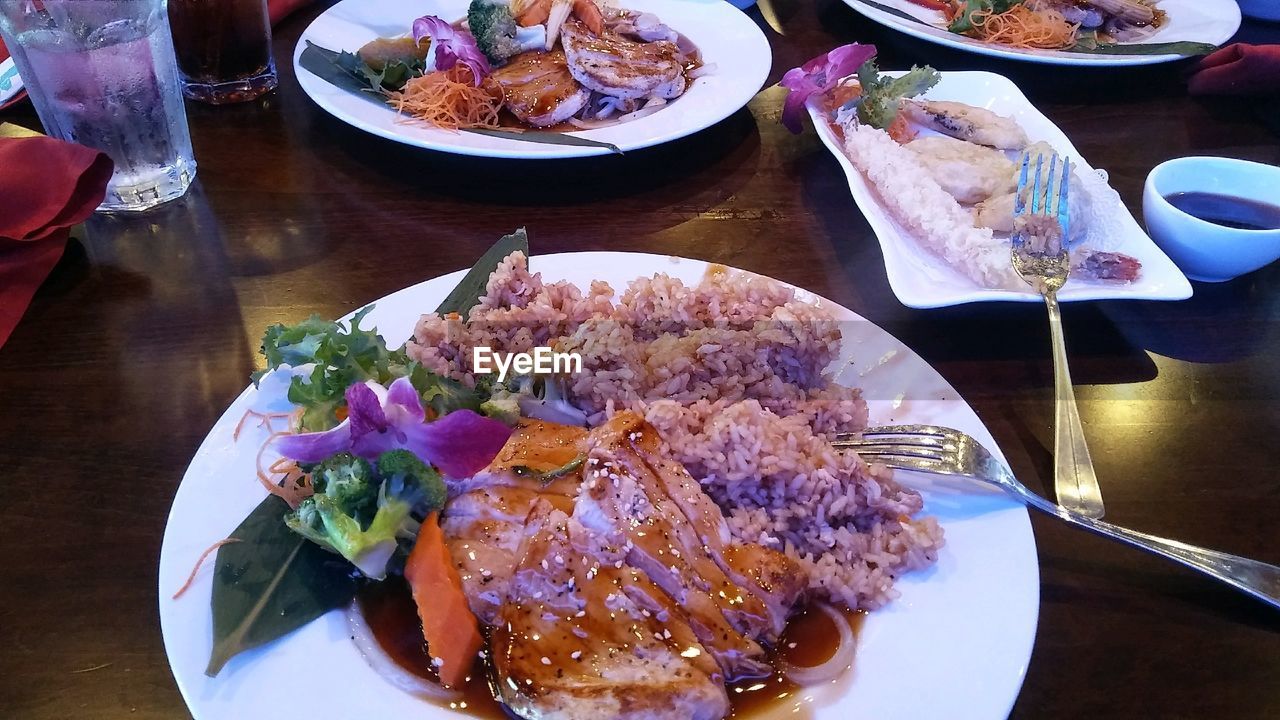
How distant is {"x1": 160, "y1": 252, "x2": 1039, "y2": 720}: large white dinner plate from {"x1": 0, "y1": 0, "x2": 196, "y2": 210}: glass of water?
1.53m

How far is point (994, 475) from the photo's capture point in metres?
1.80

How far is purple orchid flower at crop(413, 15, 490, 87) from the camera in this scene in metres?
3.55

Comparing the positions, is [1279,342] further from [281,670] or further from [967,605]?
[281,670]

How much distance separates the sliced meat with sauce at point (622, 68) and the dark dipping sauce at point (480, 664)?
8.44ft

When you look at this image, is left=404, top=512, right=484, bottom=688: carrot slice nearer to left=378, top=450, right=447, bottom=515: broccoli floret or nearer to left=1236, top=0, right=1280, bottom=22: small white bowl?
left=378, top=450, right=447, bottom=515: broccoli floret

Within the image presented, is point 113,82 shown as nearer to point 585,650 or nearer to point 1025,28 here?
point 585,650

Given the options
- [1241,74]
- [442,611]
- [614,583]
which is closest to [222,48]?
[442,611]

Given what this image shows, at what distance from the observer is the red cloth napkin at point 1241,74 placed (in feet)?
12.6

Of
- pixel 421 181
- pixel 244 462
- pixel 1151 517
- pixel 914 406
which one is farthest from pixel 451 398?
pixel 1151 517

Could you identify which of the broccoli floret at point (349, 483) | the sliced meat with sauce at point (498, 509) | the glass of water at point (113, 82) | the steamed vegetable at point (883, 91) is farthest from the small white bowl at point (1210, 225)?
the glass of water at point (113, 82)

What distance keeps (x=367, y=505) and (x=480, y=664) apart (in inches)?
16.2

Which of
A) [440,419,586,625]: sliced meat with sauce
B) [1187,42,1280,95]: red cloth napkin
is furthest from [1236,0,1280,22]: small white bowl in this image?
[440,419,586,625]: sliced meat with sauce

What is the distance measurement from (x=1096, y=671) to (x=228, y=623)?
1765mm

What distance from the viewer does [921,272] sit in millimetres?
2551
